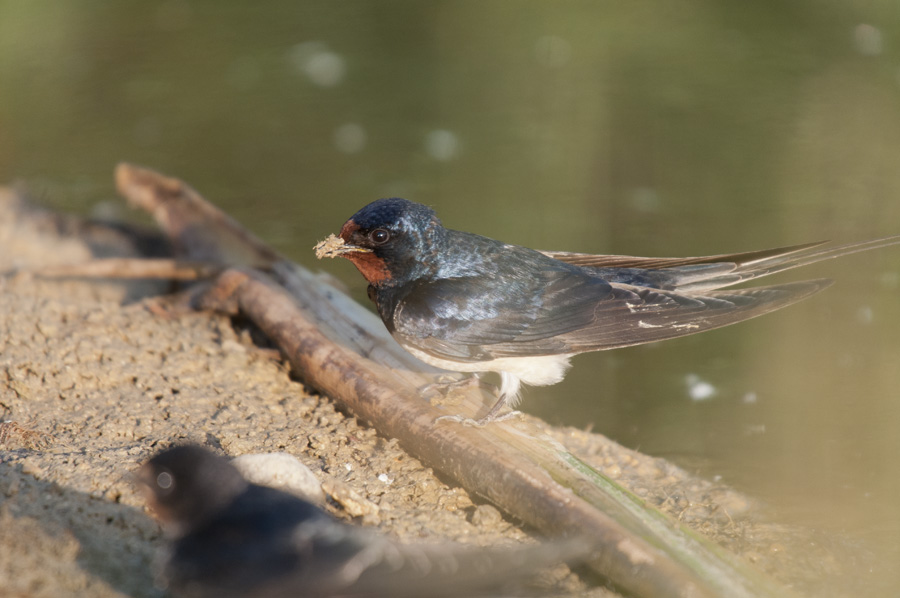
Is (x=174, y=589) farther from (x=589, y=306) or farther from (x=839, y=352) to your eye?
(x=839, y=352)

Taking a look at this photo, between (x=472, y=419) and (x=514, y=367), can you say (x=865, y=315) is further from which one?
(x=472, y=419)

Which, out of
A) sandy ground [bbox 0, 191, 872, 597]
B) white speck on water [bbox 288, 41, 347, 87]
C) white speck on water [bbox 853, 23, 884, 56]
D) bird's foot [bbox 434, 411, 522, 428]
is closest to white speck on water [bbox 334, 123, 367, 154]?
white speck on water [bbox 288, 41, 347, 87]

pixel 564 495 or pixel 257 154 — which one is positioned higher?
pixel 257 154

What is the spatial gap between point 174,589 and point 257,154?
5.35 meters

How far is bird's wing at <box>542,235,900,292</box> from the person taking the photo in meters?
3.23

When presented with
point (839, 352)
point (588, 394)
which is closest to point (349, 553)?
point (588, 394)

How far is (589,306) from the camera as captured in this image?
3242mm

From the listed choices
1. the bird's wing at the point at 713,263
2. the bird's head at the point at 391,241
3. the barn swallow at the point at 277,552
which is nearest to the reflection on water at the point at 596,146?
the bird's wing at the point at 713,263

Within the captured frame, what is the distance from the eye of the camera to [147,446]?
117 inches

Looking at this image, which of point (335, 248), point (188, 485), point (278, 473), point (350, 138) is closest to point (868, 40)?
point (350, 138)

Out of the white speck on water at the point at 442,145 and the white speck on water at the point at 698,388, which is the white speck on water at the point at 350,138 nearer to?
the white speck on water at the point at 442,145

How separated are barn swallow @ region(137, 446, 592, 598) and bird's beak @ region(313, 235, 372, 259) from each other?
106 centimetres

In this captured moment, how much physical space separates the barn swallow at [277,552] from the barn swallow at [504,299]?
105 cm

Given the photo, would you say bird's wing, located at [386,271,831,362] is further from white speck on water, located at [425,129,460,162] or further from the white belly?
white speck on water, located at [425,129,460,162]
